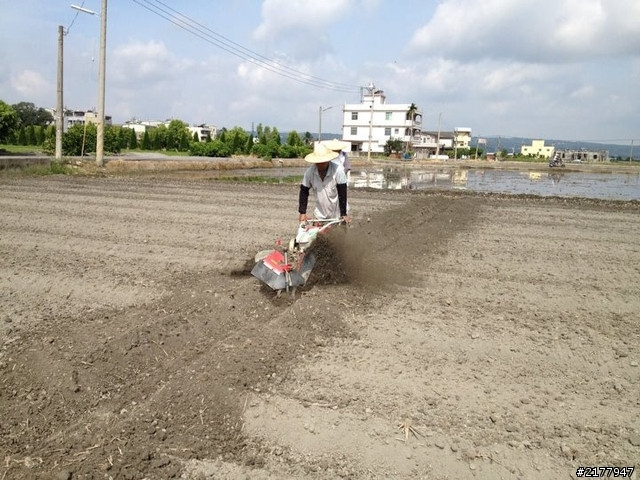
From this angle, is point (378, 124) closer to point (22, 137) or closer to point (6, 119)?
point (22, 137)

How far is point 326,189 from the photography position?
6508 millimetres

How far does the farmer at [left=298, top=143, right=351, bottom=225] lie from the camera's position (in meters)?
6.41

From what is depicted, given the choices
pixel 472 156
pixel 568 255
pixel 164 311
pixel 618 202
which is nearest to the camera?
pixel 164 311

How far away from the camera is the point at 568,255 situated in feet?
29.6

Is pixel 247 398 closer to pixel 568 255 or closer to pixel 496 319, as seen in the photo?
pixel 496 319

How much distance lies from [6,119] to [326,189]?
107 feet

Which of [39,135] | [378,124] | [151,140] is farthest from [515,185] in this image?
[378,124]

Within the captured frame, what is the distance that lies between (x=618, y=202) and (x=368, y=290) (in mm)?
16229

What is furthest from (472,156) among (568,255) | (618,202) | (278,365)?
(278,365)

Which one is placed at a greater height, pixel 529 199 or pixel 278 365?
pixel 529 199

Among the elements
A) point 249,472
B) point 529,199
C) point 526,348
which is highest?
point 529,199

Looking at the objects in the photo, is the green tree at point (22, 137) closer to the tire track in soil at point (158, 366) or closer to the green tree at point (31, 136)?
the green tree at point (31, 136)

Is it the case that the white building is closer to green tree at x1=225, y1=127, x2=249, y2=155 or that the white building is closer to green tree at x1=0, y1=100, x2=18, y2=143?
green tree at x1=225, y1=127, x2=249, y2=155

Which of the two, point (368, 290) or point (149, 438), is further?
point (368, 290)
